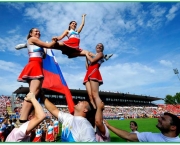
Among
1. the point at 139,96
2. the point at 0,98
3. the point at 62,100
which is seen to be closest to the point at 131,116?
the point at 139,96

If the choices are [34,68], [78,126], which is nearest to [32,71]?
[34,68]

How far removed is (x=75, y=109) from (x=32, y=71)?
4.74 feet

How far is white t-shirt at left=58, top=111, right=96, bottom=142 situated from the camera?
2336mm

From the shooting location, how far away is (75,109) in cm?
271

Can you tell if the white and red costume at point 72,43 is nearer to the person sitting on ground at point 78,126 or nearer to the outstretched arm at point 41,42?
the outstretched arm at point 41,42

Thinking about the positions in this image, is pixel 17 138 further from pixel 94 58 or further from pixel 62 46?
pixel 94 58

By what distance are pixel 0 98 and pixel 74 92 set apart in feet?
54.1

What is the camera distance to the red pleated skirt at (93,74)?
4.52 meters

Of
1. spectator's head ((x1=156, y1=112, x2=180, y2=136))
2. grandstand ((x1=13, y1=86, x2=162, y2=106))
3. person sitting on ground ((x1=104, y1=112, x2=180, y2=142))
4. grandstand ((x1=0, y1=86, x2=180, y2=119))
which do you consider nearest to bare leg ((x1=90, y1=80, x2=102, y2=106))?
person sitting on ground ((x1=104, y1=112, x2=180, y2=142))

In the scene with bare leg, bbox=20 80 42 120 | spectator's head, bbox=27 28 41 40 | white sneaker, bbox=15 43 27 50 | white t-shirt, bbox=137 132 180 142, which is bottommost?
white t-shirt, bbox=137 132 180 142

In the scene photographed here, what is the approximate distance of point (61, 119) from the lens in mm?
2844

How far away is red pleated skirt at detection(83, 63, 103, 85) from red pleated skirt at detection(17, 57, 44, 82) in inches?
46.4

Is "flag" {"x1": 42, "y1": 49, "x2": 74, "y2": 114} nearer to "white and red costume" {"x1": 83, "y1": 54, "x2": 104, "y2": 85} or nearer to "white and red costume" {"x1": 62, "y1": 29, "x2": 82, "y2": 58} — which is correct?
"white and red costume" {"x1": 83, "y1": 54, "x2": 104, "y2": 85}

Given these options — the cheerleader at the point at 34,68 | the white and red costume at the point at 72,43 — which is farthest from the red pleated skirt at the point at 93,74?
the cheerleader at the point at 34,68
